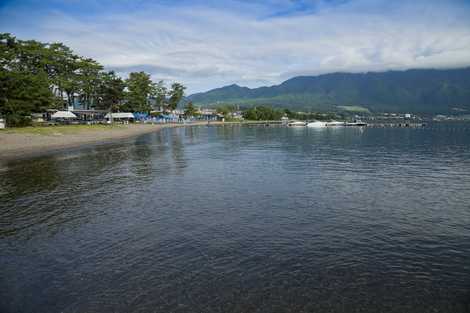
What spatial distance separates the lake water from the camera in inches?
408

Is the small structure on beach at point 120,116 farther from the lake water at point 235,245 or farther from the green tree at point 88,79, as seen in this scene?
the lake water at point 235,245

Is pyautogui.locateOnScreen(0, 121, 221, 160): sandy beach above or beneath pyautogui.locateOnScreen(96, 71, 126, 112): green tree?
beneath

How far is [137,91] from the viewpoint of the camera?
485 ft

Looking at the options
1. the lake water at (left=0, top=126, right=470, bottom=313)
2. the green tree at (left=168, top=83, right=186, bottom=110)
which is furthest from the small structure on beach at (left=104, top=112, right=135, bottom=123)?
the lake water at (left=0, top=126, right=470, bottom=313)

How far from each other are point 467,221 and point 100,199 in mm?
21875

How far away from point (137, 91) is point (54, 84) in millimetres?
50688

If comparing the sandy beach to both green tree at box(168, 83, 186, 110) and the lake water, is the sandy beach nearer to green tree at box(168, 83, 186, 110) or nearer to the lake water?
the lake water

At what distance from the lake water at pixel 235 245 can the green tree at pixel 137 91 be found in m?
124

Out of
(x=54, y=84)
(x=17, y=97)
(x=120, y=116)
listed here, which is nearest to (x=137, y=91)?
(x=120, y=116)

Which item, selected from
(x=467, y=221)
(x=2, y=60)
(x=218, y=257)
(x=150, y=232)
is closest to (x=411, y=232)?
(x=467, y=221)

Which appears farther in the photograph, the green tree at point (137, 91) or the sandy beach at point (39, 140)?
the green tree at point (137, 91)

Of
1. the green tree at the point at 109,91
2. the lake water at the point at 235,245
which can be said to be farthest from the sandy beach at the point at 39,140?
the green tree at the point at 109,91

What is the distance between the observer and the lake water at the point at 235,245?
34.0 feet

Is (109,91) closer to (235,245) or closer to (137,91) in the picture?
(137,91)
